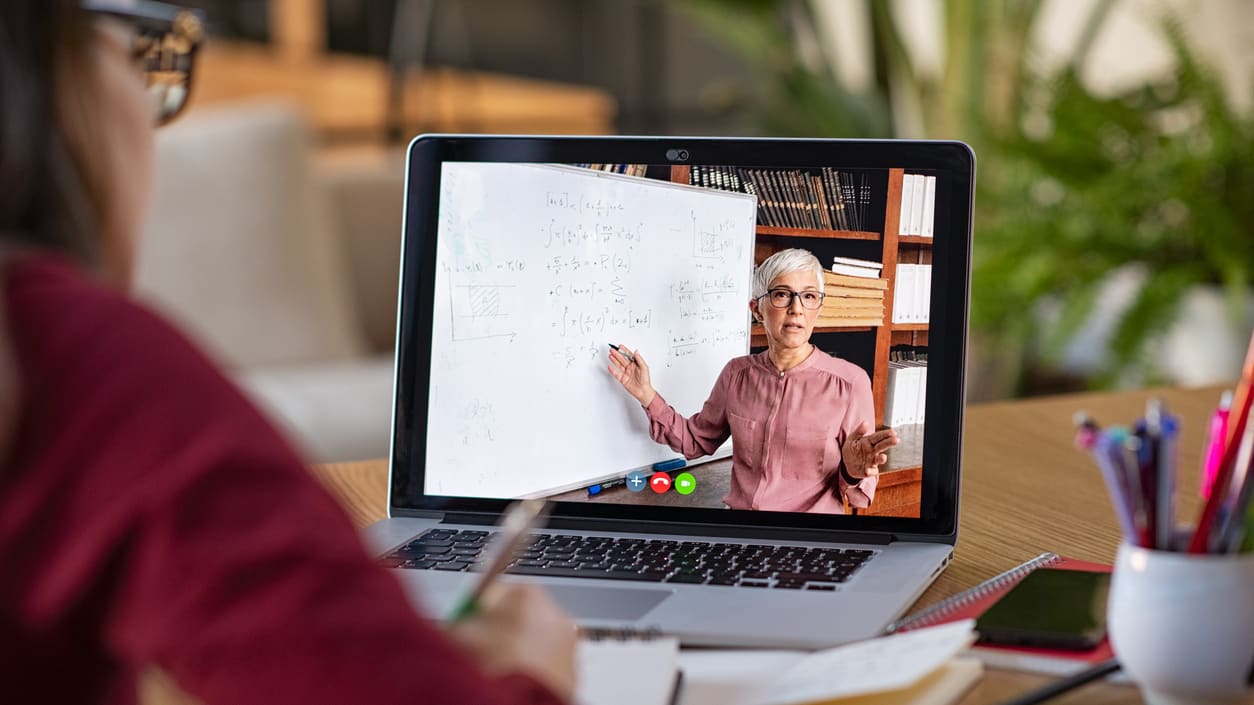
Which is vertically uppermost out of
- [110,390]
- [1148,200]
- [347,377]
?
[1148,200]

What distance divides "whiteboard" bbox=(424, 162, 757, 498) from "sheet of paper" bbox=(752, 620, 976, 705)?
0.24 m

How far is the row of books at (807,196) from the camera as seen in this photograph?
0.80 meters

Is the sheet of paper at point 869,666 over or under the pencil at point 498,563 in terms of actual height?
under

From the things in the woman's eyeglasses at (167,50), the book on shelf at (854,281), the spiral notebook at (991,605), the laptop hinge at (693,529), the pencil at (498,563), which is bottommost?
the spiral notebook at (991,605)

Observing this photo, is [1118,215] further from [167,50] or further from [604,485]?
[167,50]

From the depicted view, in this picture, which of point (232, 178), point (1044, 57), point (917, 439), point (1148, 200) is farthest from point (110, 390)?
point (1044, 57)

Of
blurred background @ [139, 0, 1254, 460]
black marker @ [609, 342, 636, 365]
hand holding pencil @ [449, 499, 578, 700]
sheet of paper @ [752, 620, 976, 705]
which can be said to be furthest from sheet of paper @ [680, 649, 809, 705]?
blurred background @ [139, 0, 1254, 460]

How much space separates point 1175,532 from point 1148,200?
4.61 feet

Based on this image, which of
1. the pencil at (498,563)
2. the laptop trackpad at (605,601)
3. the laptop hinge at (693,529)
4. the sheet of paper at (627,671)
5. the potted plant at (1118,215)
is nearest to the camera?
the pencil at (498,563)

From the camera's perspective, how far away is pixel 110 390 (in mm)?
352

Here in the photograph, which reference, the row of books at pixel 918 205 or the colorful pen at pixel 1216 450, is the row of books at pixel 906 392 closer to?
the row of books at pixel 918 205

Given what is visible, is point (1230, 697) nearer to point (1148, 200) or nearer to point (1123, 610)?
point (1123, 610)

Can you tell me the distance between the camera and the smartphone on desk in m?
0.63

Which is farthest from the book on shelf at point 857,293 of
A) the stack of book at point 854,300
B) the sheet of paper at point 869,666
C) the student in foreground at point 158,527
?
the student in foreground at point 158,527
